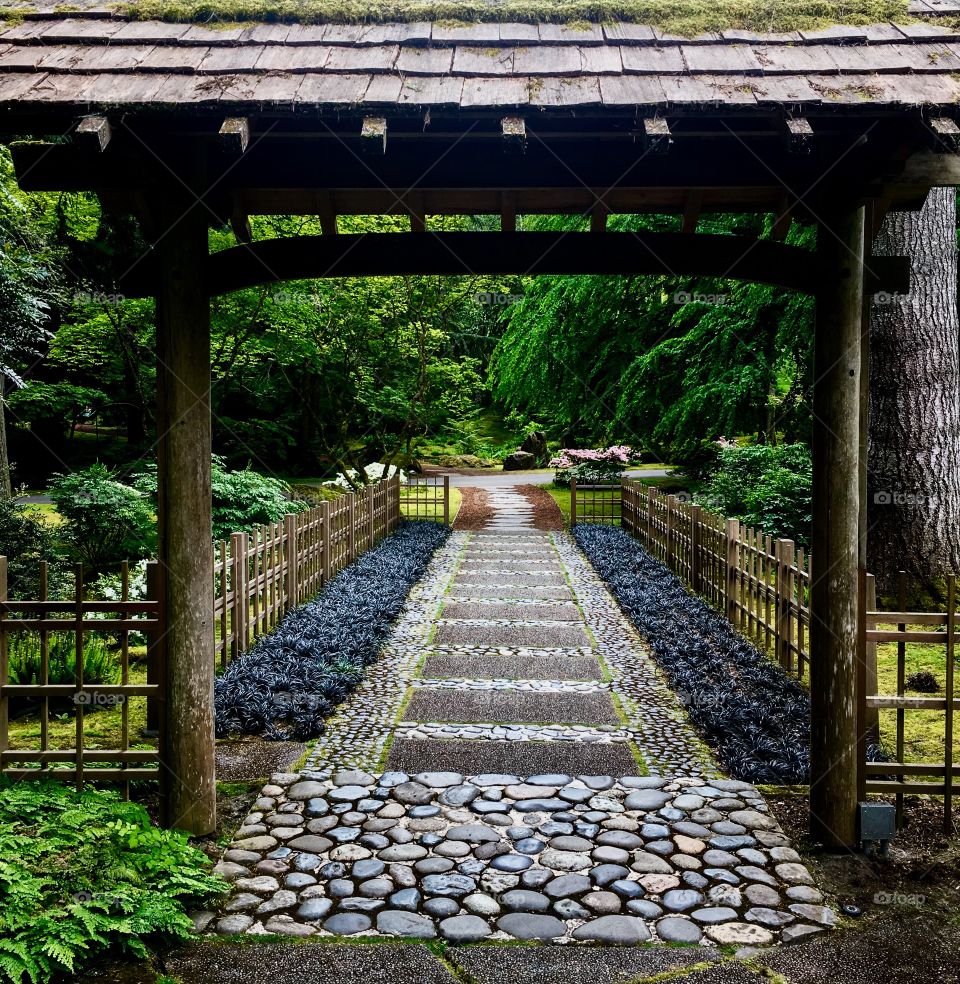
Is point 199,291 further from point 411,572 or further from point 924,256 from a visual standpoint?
point 411,572

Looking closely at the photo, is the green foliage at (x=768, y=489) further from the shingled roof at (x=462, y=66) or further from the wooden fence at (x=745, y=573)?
the shingled roof at (x=462, y=66)

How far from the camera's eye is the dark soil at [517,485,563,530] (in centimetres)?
1828

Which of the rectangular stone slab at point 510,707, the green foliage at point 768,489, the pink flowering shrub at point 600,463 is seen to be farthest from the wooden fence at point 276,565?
the pink flowering shrub at point 600,463

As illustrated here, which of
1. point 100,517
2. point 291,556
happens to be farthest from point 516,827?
point 100,517

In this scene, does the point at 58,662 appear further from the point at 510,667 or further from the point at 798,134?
the point at 798,134

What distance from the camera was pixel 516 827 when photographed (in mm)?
4027

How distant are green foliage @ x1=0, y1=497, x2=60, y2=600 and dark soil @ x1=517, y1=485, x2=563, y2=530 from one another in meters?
11.0

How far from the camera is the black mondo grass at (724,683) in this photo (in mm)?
4824

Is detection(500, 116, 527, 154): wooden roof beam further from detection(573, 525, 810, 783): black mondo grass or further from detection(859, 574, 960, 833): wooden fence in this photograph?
detection(573, 525, 810, 783): black mondo grass

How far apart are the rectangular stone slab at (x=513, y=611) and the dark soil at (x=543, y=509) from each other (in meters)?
8.31

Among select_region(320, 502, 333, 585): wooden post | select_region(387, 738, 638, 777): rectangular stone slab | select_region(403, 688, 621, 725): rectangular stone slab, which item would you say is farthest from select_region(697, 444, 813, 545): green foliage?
select_region(387, 738, 638, 777): rectangular stone slab

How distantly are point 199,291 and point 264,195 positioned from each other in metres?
0.93

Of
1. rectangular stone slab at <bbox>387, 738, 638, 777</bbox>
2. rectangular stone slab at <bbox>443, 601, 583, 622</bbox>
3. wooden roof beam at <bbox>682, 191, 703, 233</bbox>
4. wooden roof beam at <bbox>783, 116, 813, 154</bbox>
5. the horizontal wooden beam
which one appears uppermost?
wooden roof beam at <bbox>682, 191, 703, 233</bbox>

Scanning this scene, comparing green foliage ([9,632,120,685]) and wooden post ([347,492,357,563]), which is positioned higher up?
wooden post ([347,492,357,563])
